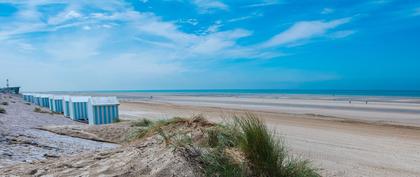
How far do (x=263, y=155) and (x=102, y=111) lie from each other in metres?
9.88

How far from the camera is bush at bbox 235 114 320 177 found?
12.1ft

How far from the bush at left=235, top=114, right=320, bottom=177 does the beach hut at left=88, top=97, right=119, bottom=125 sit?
9.55m

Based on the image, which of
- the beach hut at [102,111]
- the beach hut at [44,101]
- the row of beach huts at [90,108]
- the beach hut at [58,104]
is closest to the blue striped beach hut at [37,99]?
the beach hut at [44,101]

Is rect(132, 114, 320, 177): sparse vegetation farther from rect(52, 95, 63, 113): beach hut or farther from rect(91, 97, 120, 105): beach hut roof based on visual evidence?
rect(52, 95, 63, 113): beach hut

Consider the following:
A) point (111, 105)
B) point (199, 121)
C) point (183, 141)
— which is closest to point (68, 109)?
point (111, 105)

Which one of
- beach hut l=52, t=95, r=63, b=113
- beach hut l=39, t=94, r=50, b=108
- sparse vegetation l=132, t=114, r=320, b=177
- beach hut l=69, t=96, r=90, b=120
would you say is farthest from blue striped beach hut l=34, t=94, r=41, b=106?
sparse vegetation l=132, t=114, r=320, b=177

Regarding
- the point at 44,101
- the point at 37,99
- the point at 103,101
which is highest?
the point at 103,101

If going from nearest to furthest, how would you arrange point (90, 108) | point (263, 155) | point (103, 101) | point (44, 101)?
point (263, 155), point (90, 108), point (103, 101), point (44, 101)

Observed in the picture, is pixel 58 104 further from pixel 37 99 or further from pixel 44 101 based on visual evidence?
pixel 37 99

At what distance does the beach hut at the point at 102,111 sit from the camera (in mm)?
12367

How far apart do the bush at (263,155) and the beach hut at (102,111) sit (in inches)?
376

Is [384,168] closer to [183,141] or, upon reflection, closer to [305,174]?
[305,174]

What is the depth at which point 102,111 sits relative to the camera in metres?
12.6

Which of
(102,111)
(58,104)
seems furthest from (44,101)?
(102,111)
